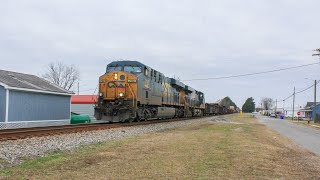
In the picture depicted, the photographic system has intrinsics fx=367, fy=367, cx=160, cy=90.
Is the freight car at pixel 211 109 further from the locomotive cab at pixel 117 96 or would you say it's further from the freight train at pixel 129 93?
the locomotive cab at pixel 117 96

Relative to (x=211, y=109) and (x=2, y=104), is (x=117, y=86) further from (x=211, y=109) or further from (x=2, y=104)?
(x=211, y=109)

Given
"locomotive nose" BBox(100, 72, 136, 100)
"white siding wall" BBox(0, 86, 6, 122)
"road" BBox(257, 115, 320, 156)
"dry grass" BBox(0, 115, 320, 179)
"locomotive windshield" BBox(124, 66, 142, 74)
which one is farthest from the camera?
"locomotive windshield" BBox(124, 66, 142, 74)

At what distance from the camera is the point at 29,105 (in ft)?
85.6

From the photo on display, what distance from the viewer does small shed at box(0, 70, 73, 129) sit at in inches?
942

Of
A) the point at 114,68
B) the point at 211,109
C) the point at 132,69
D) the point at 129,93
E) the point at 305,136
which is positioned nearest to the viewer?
the point at 129,93

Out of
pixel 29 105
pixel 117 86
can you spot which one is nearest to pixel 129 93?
pixel 117 86

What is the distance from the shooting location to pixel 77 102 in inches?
1879

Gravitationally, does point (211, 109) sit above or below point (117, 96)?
below

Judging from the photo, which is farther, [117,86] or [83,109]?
[83,109]

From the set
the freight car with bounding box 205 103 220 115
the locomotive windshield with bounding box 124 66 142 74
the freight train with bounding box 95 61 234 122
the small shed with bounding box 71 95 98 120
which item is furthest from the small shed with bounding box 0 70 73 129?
the freight car with bounding box 205 103 220 115

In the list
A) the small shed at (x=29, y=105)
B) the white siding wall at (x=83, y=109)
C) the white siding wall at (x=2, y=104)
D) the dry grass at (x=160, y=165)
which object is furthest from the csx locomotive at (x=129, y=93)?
the white siding wall at (x=83, y=109)

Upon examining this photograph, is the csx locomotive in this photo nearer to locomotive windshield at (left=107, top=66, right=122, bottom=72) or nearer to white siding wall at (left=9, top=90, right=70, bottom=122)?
locomotive windshield at (left=107, top=66, right=122, bottom=72)

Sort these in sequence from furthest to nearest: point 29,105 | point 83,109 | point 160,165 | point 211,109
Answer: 1. point 211,109
2. point 83,109
3. point 29,105
4. point 160,165

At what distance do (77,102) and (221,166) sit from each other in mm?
41252
